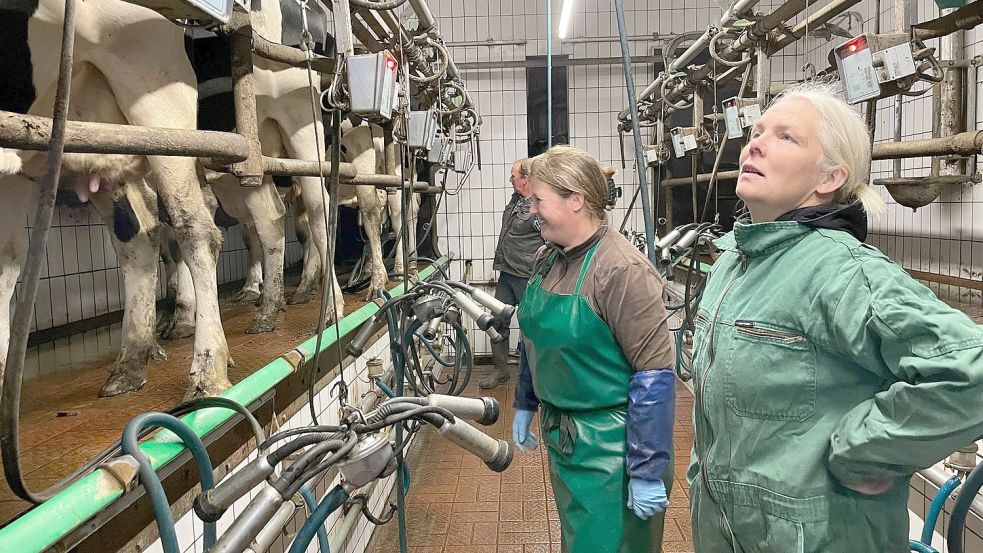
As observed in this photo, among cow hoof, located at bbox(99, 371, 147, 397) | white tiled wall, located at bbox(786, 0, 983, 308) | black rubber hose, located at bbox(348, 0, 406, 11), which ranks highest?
black rubber hose, located at bbox(348, 0, 406, 11)

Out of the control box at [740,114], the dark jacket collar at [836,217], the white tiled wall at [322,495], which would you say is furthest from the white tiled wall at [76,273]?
the control box at [740,114]

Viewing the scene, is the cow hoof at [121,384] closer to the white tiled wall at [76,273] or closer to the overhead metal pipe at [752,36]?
the white tiled wall at [76,273]

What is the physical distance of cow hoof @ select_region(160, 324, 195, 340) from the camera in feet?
9.38

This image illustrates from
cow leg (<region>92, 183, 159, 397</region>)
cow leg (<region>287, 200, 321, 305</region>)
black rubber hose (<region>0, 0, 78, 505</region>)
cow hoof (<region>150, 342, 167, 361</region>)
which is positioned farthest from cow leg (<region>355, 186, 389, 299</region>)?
black rubber hose (<region>0, 0, 78, 505</region>)

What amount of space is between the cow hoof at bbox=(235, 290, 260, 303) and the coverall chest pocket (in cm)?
340

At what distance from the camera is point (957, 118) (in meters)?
3.59

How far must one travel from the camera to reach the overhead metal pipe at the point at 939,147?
2244 millimetres

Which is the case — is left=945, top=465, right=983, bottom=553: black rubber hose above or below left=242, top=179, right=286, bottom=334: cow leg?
below

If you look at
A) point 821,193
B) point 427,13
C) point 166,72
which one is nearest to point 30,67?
point 166,72

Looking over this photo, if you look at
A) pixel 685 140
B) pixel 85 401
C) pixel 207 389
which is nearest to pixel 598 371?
pixel 207 389

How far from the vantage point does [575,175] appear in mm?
1794

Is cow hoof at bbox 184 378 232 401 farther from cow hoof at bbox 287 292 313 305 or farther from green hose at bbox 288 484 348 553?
cow hoof at bbox 287 292 313 305

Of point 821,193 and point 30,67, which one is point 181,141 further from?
point 821,193

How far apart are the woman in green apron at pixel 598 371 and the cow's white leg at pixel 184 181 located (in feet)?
2.92
